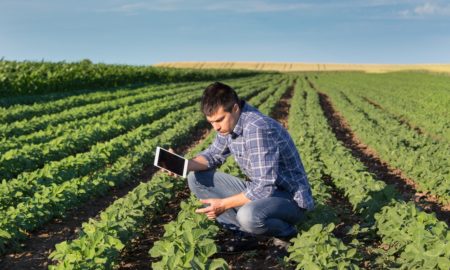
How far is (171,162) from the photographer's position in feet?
17.9

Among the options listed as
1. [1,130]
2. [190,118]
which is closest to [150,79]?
[190,118]

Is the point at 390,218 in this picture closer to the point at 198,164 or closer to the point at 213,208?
the point at 213,208

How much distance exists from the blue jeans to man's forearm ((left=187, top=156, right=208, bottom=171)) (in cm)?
12

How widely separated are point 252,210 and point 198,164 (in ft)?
3.19

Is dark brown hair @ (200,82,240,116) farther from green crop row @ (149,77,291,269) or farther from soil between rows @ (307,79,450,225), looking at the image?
Result: soil between rows @ (307,79,450,225)

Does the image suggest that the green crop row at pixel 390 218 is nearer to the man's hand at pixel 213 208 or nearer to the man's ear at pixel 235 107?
the man's hand at pixel 213 208

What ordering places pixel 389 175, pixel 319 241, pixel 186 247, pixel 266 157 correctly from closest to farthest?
pixel 186 247
pixel 319 241
pixel 266 157
pixel 389 175

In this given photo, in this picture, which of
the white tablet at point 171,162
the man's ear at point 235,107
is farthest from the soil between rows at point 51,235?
the man's ear at point 235,107

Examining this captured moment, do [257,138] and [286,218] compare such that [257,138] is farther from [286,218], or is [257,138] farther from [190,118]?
[190,118]

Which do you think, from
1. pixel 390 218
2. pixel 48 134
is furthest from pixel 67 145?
pixel 390 218

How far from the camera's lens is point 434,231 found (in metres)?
4.71

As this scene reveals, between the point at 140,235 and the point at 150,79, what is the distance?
34.7 meters

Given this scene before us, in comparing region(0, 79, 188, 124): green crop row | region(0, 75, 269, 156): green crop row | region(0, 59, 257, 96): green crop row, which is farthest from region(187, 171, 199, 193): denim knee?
region(0, 59, 257, 96): green crop row

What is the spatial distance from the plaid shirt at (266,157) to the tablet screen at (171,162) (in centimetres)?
54
